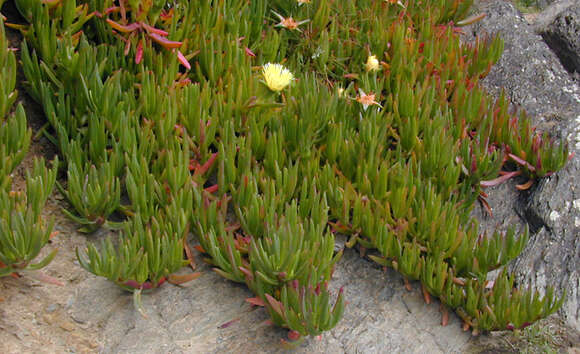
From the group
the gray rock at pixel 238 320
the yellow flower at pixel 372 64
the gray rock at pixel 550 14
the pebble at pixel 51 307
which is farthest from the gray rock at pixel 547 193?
the pebble at pixel 51 307

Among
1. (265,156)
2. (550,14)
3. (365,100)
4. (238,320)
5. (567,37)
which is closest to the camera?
(238,320)

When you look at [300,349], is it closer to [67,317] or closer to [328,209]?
[328,209]

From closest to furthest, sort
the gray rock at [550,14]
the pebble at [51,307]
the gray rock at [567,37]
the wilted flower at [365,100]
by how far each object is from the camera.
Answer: the pebble at [51,307]
the wilted flower at [365,100]
the gray rock at [567,37]
the gray rock at [550,14]

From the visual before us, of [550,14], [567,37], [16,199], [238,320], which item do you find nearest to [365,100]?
[238,320]

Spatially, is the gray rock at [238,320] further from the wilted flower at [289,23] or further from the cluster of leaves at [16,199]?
the wilted flower at [289,23]

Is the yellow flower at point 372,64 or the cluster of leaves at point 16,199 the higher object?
the yellow flower at point 372,64

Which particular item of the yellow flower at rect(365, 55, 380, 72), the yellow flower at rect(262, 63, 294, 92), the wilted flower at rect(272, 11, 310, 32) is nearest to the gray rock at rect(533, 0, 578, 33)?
the yellow flower at rect(365, 55, 380, 72)

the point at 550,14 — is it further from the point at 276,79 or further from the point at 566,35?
the point at 276,79

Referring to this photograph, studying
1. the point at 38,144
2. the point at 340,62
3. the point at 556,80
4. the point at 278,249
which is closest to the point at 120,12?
the point at 38,144
